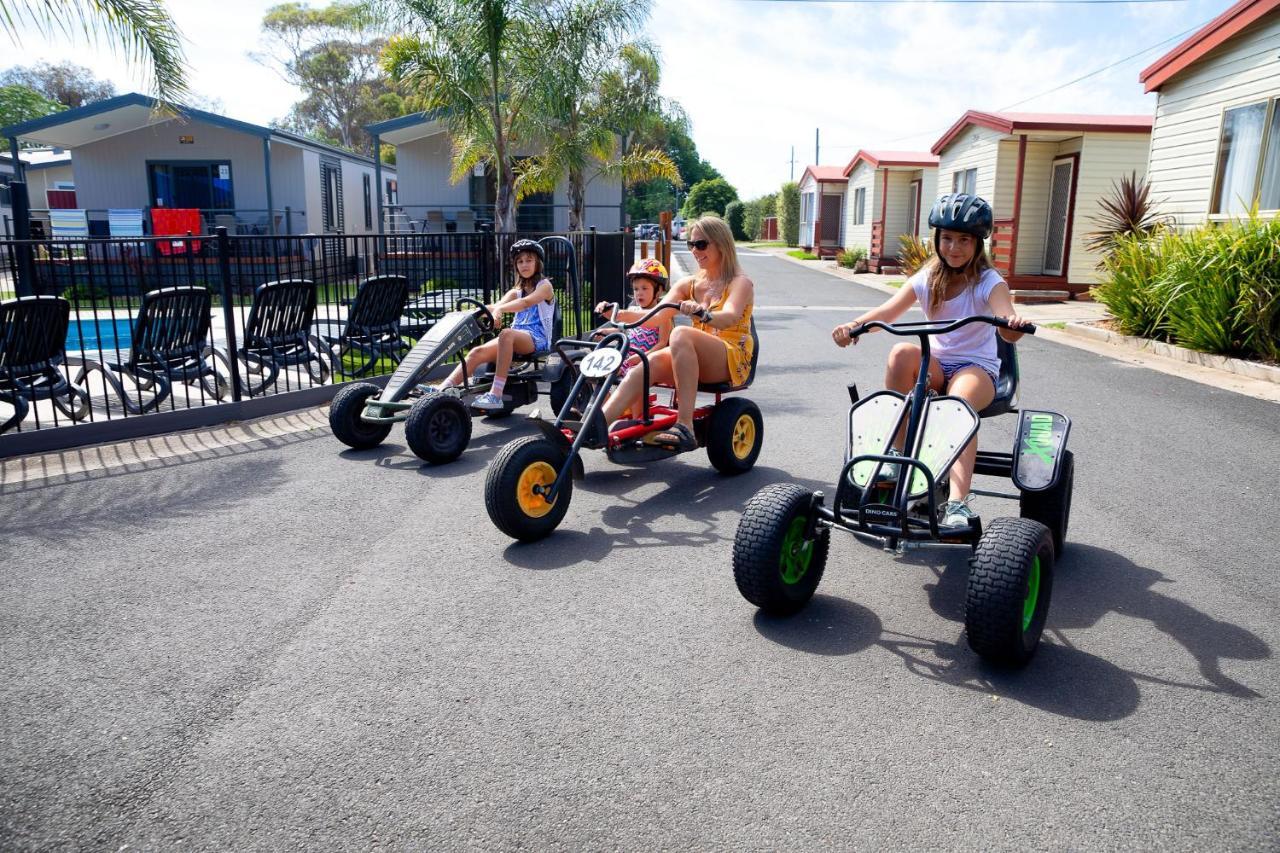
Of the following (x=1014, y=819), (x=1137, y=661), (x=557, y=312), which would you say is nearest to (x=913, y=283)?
(x=1137, y=661)

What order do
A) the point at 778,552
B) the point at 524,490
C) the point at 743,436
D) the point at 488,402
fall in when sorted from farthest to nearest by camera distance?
the point at 488,402 → the point at 743,436 → the point at 524,490 → the point at 778,552

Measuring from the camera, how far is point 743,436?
5.94 m

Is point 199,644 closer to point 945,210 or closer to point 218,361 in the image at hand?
point 945,210

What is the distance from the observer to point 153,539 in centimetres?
484

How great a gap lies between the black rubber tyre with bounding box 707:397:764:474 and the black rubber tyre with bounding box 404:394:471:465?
1.74 meters

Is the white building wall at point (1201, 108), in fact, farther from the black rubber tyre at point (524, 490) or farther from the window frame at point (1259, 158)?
the black rubber tyre at point (524, 490)

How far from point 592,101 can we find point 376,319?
1209 centimetres

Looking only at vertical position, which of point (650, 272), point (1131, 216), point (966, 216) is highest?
point (1131, 216)

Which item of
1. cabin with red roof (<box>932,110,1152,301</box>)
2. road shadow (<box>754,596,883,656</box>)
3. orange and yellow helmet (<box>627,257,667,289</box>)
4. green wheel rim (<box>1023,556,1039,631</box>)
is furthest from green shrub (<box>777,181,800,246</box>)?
green wheel rim (<box>1023,556,1039,631</box>)

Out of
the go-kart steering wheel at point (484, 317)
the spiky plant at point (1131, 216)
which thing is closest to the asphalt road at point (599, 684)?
the go-kart steering wheel at point (484, 317)

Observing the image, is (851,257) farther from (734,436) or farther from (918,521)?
(918,521)

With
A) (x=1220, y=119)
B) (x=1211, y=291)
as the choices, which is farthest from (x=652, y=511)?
(x=1220, y=119)

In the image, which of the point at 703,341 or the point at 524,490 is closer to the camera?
the point at 524,490

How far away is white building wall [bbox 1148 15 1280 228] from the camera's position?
12203 millimetres
